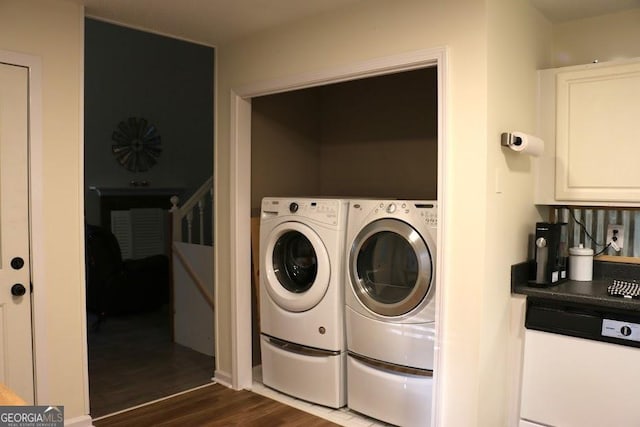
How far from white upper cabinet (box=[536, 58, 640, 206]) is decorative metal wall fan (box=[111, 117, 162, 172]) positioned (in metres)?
5.20

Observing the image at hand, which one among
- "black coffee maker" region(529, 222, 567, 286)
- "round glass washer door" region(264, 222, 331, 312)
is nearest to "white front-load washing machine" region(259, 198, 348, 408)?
"round glass washer door" region(264, 222, 331, 312)

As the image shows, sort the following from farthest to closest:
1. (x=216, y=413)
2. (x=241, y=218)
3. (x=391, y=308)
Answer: (x=241, y=218)
(x=216, y=413)
(x=391, y=308)

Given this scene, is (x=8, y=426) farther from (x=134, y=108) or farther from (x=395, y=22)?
(x=134, y=108)

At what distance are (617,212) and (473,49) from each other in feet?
4.31

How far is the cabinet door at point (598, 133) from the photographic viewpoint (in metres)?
2.66

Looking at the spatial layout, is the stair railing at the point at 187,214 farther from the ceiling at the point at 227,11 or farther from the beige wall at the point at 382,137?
the ceiling at the point at 227,11

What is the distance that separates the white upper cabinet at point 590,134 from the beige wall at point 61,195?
2557mm

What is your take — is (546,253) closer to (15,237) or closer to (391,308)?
(391,308)

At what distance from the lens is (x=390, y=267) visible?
3090mm

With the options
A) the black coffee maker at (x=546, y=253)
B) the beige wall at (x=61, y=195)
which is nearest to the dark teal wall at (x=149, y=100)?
the beige wall at (x=61, y=195)

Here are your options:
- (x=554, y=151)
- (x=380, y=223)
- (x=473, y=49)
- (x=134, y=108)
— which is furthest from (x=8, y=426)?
(x=134, y=108)

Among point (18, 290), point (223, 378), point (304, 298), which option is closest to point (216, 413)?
point (223, 378)

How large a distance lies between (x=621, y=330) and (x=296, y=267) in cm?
194

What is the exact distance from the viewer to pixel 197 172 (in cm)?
724
